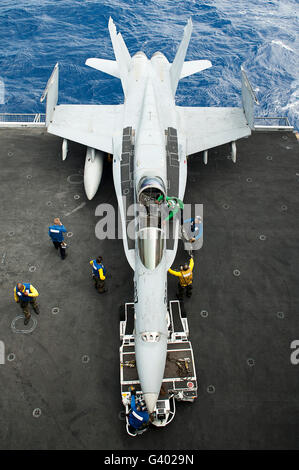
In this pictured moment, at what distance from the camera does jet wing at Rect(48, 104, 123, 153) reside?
1566 centimetres

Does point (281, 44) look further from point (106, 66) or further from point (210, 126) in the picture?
point (210, 126)

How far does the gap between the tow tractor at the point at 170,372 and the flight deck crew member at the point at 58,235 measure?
3.80 metres

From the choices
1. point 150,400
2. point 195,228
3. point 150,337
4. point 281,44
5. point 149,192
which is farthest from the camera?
point 281,44

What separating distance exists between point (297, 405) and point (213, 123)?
12.2 meters

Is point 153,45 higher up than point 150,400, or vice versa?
point 153,45

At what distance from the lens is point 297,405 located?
941 centimetres

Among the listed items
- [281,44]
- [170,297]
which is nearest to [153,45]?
[281,44]

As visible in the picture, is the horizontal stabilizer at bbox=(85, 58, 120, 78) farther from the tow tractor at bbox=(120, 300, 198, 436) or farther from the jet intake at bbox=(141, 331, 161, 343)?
the jet intake at bbox=(141, 331, 161, 343)

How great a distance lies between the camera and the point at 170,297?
1186 cm

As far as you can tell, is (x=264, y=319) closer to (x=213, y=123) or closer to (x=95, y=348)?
(x=95, y=348)

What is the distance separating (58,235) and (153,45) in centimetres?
2970

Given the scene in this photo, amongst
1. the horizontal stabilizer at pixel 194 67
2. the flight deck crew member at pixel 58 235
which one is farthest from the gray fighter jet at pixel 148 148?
the flight deck crew member at pixel 58 235

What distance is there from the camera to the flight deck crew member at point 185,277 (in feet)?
35.8

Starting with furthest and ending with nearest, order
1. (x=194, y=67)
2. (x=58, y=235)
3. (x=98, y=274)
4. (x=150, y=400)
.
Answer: (x=194, y=67) < (x=58, y=235) < (x=98, y=274) < (x=150, y=400)
